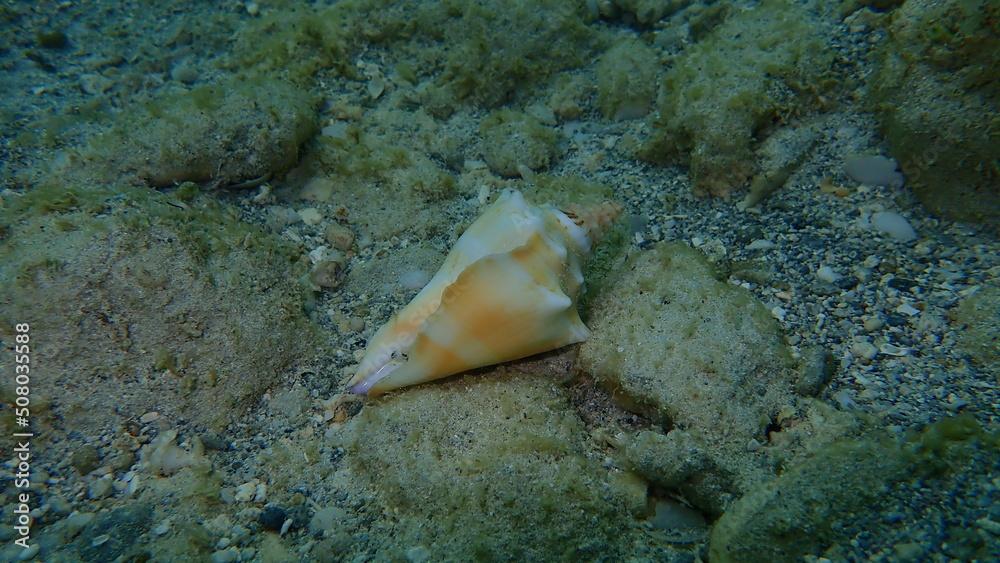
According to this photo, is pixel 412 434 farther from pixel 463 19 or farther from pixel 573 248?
pixel 463 19

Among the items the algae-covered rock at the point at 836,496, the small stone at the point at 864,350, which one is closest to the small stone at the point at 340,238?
the algae-covered rock at the point at 836,496

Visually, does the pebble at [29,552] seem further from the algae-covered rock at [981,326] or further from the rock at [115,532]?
the algae-covered rock at [981,326]

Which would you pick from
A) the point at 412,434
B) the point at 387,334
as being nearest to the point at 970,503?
the point at 412,434

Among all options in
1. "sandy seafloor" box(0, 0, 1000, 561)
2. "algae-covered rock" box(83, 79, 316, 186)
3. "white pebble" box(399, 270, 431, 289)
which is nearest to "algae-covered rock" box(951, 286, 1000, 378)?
"sandy seafloor" box(0, 0, 1000, 561)

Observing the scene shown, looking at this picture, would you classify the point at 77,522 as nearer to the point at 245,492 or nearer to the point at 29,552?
the point at 29,552

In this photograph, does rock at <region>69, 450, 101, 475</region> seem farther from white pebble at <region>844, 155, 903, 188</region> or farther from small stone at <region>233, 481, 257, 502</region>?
white pebble at <region>844, 155, 903, 188</region>
